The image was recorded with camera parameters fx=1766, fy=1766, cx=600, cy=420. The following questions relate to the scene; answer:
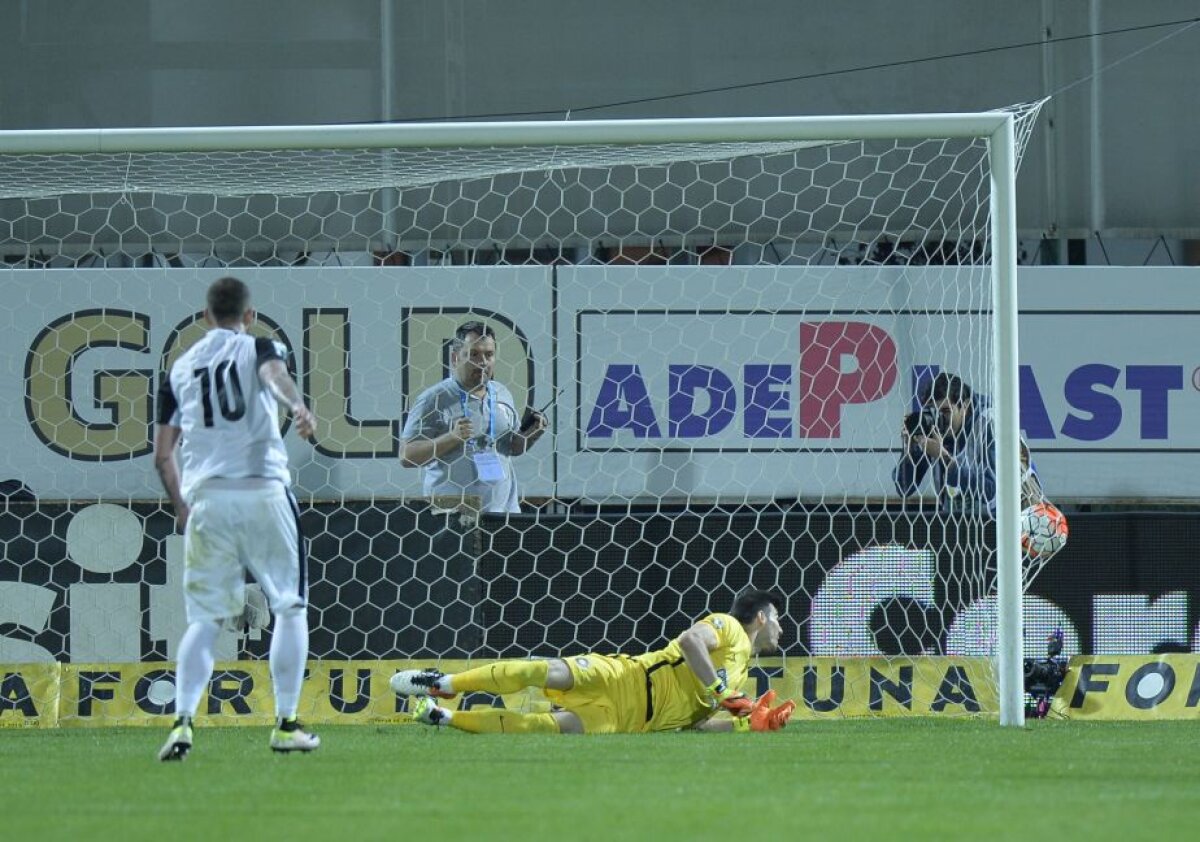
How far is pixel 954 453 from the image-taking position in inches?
352

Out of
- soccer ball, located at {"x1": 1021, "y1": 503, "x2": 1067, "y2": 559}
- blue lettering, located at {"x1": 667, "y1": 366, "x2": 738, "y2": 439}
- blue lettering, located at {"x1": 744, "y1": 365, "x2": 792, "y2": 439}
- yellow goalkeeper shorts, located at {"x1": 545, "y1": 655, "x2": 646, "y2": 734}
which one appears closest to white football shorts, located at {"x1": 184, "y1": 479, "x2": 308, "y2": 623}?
yellow goalkeeper shorts, located at {"x1": 545, "y1": 655, "x2": 646, "y2": 734}

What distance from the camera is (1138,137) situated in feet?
43.5

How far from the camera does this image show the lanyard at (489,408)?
927 cm

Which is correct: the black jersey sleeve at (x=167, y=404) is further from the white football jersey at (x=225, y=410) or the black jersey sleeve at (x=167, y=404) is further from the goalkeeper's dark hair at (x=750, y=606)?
the goalkeeper's dark hair at (x=750, y=606)

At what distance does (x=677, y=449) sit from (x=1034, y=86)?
16.3 feet

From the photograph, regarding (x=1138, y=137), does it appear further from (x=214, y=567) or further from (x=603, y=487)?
(x=214, y=567)

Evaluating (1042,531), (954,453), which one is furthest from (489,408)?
(1042,531)

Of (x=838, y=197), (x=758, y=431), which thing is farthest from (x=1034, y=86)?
(x=758, y=431)

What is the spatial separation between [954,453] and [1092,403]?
6.80ft

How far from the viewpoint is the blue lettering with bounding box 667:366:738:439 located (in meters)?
10.1

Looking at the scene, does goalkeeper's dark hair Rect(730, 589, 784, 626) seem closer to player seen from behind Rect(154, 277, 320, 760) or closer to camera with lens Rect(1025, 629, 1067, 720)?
camera with lens Rect(1025, 629, 1067, 720)

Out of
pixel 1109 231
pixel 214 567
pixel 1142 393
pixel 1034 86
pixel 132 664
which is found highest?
pixel 1034 86

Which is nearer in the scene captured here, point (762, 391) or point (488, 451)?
point (488, 451)

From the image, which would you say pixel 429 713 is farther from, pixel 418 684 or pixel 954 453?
pixel 954 453
